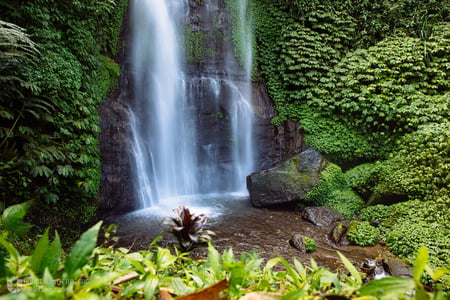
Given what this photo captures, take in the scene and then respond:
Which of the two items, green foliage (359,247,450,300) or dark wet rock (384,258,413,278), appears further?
dark wet rock (384,258,413,278)

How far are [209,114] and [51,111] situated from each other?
557 centimetres

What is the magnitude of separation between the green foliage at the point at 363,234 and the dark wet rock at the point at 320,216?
71 centimetres

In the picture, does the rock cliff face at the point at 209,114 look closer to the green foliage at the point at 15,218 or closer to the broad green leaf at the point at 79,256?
the green foliage at the point at 15,218

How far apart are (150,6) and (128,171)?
6575 mm

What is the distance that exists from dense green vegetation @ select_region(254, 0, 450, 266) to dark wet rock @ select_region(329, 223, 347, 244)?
0.29m

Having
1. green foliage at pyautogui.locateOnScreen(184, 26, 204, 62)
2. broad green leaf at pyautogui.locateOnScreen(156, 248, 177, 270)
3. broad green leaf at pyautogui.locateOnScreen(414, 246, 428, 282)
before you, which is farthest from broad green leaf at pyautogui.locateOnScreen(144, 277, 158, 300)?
green foliage at pyautogui.locateOnScreen(184, 26, 204, 62)

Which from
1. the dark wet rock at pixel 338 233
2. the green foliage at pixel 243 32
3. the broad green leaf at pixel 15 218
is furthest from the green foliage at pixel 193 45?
the broad green leaf at pixel 15 218

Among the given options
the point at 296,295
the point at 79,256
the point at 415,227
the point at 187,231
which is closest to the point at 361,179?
the point at 415,227

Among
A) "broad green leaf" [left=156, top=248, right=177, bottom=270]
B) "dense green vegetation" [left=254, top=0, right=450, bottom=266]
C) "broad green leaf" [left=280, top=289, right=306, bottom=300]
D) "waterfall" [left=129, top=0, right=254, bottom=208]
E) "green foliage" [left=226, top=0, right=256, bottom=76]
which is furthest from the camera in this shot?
"green foliage" [left=226, top=0, right=256, bottom=76]

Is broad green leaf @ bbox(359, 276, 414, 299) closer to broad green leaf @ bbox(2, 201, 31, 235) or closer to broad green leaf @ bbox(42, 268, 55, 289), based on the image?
broad green leaf @ bbox(42, 268, 55, 289)

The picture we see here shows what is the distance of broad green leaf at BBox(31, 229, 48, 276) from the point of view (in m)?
0.85

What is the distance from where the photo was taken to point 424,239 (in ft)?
16.5

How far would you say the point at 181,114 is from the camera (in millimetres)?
9422

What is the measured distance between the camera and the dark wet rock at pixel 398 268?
169 inches
